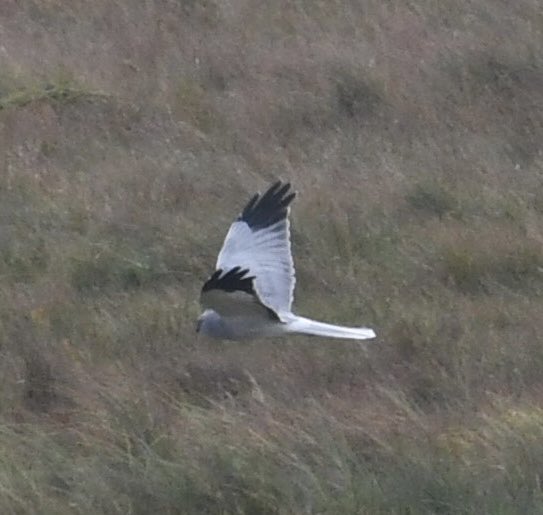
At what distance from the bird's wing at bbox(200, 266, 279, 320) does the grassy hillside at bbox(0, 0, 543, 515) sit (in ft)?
0.89

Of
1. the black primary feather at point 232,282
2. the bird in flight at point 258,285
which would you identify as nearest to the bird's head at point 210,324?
the bird in flight at point 258,285

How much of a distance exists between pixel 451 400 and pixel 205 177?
8.43 feet

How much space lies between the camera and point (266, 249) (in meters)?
5.22

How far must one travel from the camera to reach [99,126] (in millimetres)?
8258

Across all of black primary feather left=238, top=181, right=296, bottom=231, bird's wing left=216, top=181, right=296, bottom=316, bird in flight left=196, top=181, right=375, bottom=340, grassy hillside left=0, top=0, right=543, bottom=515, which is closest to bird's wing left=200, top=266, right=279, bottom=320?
A: bird in flight left=196, top=181, right=375, bottom=340

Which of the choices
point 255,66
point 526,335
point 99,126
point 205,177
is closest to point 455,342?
point 526,335

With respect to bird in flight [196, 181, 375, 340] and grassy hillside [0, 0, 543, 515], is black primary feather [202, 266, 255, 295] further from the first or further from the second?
grassy hillside [0, 0, 543, 515]

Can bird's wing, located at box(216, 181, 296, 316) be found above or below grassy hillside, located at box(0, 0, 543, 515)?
above

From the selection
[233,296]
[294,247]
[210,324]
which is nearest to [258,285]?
[210,324]

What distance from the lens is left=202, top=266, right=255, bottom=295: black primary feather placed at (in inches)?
185

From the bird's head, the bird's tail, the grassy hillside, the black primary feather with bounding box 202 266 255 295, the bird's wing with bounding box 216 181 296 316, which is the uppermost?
the black primary feather with bounding box 202 266 255 295

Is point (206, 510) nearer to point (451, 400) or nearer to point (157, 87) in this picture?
point (451, 400)

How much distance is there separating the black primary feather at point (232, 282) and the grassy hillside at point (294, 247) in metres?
0.35

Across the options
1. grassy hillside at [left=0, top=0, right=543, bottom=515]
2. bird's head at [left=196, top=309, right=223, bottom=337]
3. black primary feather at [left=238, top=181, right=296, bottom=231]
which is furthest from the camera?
black primary feather at [left=238, top=181, right=296, bottom=231]
